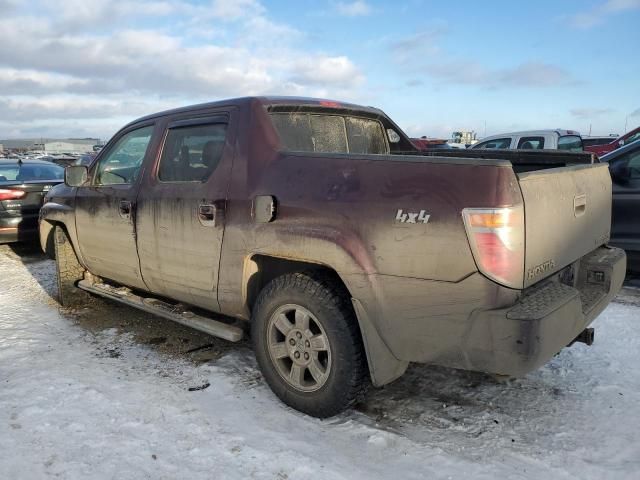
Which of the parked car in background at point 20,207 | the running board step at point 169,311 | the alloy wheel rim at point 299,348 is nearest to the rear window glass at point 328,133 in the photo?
the alloy wheel rim at point 299,348

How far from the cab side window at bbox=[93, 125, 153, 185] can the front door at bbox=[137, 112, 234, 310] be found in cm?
32

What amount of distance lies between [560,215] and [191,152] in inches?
98.9

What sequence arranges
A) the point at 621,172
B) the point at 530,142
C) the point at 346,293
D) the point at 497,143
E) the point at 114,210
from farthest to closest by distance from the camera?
the point at 497,143
the point at 530,142
the point at 621,172
the point at 114,210
the point at 346,293

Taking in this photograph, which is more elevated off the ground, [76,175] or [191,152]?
[191,152]

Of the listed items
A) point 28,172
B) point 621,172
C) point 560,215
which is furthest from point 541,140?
point 28,172

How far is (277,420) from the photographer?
9.93 feet

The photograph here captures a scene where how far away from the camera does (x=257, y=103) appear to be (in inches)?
131

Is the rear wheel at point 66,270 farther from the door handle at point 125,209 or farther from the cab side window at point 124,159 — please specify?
the door handle at point 125,209

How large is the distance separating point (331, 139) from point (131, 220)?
173 centimetres

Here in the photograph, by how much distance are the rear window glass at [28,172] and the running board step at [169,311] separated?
4.43 meters

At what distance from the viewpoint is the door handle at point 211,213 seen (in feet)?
10.9

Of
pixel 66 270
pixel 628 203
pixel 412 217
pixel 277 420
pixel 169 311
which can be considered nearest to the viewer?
pixel 412 217

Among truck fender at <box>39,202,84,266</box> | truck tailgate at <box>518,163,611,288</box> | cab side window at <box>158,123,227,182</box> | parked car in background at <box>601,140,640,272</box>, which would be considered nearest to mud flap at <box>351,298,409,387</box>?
truck tailgate at <box>518,163,611,288</box>

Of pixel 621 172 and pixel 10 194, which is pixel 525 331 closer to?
pixel 621 172
